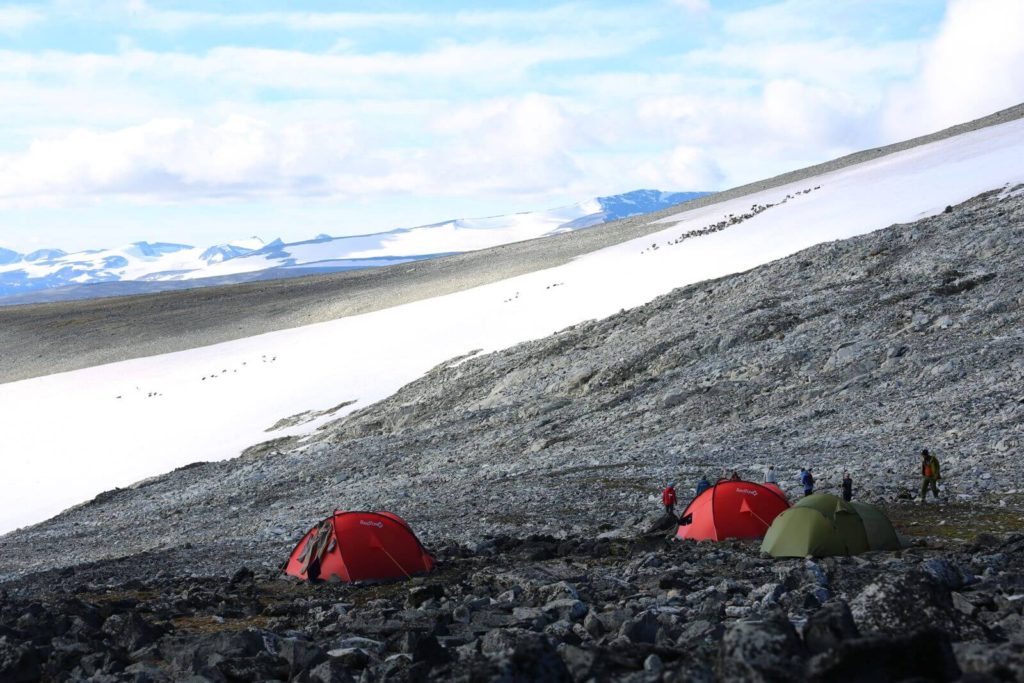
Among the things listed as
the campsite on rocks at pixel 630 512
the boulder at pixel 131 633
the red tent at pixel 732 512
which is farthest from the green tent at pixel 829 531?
the boulder at pixel 131 633

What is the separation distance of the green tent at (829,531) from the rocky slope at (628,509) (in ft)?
1.74

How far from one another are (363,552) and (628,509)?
21.8ft

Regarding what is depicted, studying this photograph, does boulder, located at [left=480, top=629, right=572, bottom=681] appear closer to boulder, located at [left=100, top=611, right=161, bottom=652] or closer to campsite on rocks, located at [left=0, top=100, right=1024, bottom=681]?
campsite on rocks, located at [left=0, top=100, right=1024, bottom=681]

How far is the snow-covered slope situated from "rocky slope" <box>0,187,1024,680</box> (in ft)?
16.9

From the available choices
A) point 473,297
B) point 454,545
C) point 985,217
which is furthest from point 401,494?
point 473,297

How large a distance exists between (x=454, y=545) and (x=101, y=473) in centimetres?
2888

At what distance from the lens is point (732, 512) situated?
18906mm

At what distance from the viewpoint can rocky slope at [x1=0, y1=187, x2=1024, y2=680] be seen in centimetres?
918

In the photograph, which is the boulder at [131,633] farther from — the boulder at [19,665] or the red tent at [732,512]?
the red tent at [732,512]

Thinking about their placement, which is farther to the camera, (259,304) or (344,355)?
(259,304)

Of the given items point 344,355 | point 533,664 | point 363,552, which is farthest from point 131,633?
point 344,355

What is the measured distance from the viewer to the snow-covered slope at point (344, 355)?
46.4 metres

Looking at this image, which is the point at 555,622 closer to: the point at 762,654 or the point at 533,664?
the point at 533,664

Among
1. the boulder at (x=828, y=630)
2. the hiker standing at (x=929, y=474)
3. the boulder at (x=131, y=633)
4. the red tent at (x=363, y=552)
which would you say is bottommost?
the hiker standing at (x=929, y=474)
